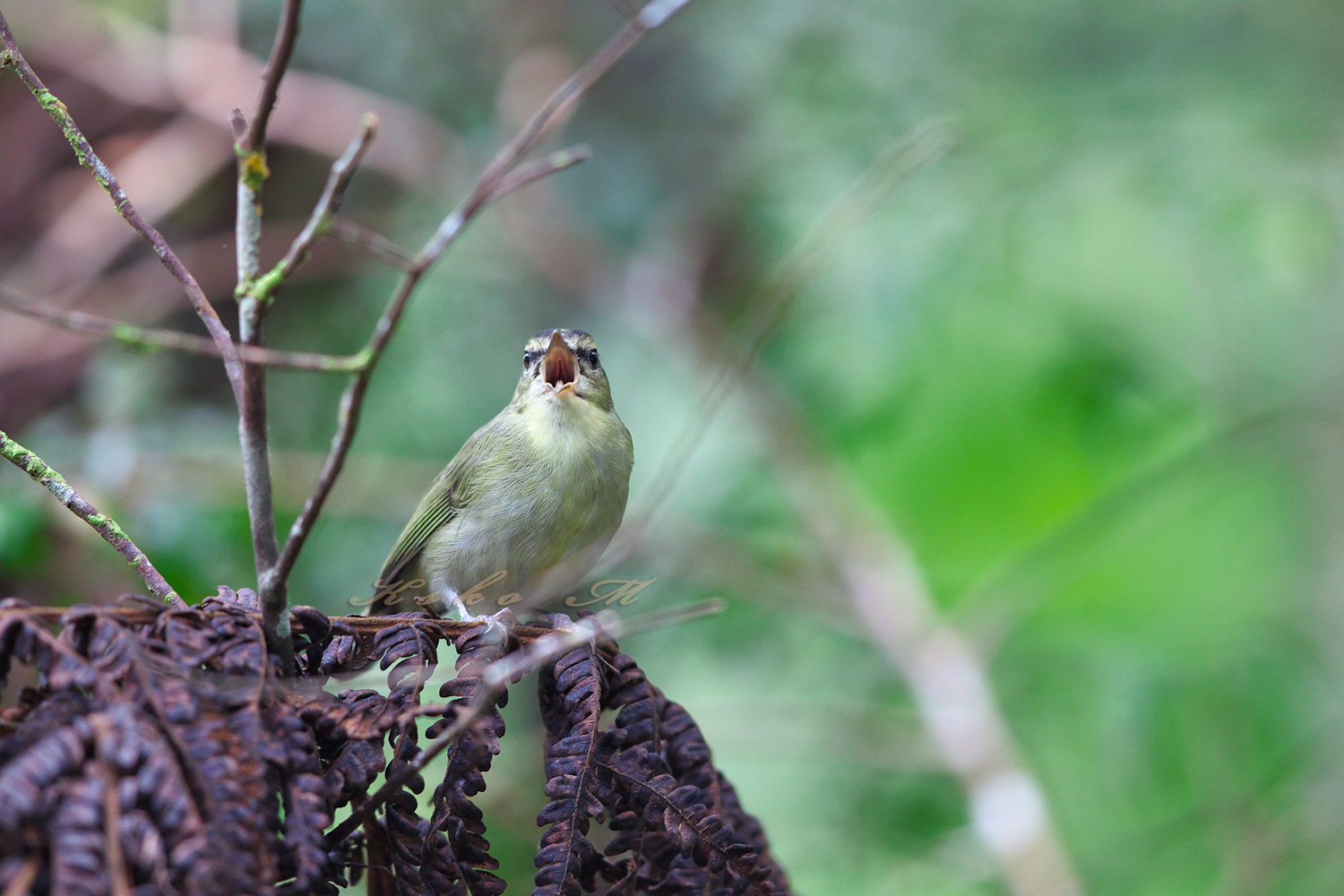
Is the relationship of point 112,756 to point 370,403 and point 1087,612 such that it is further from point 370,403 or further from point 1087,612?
point 1087,612

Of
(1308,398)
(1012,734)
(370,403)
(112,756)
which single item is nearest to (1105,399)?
(1308,398)

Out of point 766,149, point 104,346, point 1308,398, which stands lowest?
point 1308,398

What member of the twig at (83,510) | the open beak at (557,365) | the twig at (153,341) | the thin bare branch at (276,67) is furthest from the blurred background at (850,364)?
the thin bare branch at (276,67)

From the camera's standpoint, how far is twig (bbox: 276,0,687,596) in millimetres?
1165

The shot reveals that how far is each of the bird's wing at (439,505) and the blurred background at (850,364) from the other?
765 mm

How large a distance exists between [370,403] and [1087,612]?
4276 millimetres

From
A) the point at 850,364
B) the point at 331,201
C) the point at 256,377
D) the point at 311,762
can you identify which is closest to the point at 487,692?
the point at 311,762

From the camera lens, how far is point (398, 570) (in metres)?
3.25

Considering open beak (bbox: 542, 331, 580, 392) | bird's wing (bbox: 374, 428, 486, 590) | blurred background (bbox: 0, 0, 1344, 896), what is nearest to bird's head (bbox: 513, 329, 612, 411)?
open beak (bbox: 542, 331, 580, 392)

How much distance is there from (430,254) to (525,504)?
180cm

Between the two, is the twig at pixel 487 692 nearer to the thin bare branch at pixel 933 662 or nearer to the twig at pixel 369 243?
the twig at pixel 369 243

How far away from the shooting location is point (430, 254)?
120 cm

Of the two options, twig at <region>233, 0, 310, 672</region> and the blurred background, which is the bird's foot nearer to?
twig at <region>233, 0, 310, 672</region>

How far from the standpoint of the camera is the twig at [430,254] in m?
1.17
